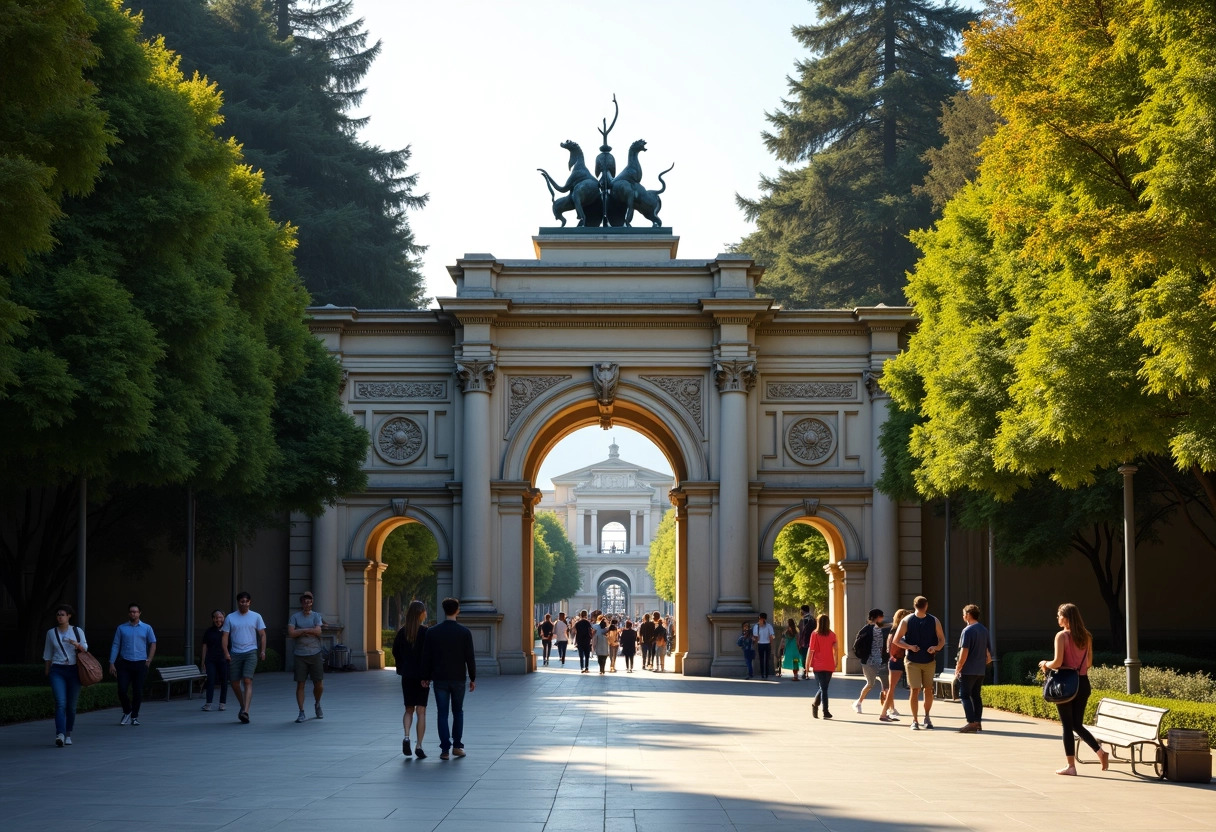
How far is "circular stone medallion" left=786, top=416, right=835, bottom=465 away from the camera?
40.3 metres

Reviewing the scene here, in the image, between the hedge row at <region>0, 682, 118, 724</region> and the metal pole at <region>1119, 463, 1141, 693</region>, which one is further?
the hedge row at <region>0, 682, 118, 724</region>

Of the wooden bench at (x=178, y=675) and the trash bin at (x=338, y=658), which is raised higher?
the wooden bench at (x=178, y=675)

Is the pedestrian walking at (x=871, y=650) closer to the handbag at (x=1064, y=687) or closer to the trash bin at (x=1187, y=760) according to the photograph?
the handbag at (x=1064, y=687)

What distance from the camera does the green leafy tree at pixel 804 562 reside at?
166 feet

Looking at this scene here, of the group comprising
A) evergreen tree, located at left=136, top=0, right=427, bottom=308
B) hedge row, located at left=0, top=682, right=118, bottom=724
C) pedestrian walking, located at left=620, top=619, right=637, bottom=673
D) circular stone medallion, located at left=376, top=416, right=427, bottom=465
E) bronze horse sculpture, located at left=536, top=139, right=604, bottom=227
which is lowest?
pedestrian walking, located at left=620, top=619, right=637, bottom=673

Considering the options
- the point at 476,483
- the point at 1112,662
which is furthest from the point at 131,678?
the point at 1112,662

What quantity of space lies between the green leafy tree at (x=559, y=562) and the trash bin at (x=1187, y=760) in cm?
11398

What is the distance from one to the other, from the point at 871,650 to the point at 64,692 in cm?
1332

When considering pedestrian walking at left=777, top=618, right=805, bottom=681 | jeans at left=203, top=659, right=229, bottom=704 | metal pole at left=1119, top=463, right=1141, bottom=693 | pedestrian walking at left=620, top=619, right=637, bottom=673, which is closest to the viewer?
metal pole at left=1119, top=463, right=1141, bottom=693

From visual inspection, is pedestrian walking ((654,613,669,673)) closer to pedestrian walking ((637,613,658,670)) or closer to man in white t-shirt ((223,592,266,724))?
pedestrian walking ((637,613,658,670))

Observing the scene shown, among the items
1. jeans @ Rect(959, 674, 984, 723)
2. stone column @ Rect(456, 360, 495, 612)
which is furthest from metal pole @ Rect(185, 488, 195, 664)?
jeans @ Rect(959, 674, 984, 723)

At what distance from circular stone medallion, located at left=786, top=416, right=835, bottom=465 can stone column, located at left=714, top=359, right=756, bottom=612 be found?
6.51 ft

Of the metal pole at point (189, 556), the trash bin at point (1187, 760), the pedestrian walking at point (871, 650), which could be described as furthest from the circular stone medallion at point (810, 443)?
the trash bin at point (1187, 760)

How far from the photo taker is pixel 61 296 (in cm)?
2073
